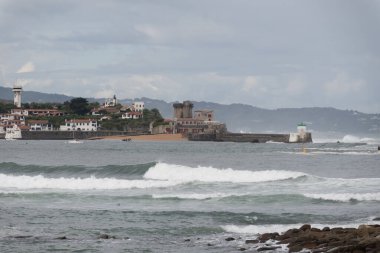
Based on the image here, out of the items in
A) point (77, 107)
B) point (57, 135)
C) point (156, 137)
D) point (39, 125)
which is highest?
point (77, 107)

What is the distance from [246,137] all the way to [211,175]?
105758mm

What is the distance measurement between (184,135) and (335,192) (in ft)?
419

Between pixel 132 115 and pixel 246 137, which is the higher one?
pixel 132 115

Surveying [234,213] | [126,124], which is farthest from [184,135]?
[234,213]

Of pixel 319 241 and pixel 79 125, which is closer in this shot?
pixel 319 241

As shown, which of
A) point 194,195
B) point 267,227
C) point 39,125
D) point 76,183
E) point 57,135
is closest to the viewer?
point 267,227

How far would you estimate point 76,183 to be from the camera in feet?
153

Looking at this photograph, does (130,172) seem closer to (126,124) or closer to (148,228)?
(148,228)

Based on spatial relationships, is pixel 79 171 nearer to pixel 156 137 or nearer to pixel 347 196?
pixel 347 196

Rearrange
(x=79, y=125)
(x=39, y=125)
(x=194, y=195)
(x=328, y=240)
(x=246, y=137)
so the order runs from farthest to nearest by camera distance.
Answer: (x=39, y=125) → (x=79, y=125) → (x=246, y=137) → (x=194, y=195) → (x=328, y=240)

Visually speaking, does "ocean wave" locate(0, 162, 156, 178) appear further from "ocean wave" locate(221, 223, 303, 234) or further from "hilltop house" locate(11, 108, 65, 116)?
"hilltop house" locate(11, 108, 65, 116)

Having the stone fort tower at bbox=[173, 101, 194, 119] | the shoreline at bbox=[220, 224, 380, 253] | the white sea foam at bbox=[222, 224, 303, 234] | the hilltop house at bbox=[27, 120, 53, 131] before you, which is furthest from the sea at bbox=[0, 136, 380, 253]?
the stone fort tower at bbox=[173, 101, 194, 119]

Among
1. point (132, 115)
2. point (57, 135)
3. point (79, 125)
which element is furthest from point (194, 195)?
point (132, 115)

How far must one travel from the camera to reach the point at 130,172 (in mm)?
55312
